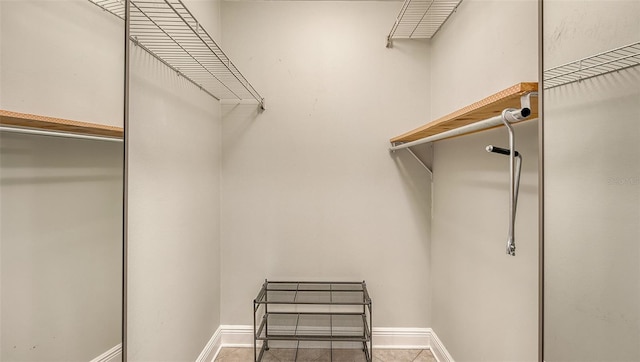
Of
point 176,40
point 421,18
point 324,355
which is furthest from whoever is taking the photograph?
point 324,355

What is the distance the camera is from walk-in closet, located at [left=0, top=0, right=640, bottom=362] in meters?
0.48

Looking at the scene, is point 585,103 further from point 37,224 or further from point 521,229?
point 37,224

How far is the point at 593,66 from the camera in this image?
0.54m

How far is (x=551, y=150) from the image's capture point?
2.18 ft

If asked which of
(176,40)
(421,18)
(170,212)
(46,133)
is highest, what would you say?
(421,18)

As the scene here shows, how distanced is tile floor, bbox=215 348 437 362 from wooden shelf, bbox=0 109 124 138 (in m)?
1.43

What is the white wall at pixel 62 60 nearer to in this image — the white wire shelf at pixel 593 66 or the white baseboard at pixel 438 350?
the white wire shelf at pixel 593 66

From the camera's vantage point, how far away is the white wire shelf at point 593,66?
48 centimetres

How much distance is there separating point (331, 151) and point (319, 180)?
194mm

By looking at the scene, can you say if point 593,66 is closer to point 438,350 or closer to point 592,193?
point 592,193

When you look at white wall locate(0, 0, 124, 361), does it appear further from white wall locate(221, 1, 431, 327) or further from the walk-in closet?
white wall locate(221, 1, 431, 327)

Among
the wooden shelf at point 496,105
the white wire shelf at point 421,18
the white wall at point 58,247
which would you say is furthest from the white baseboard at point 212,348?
the white wire shelf at point 421,18

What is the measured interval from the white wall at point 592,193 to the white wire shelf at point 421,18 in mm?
775

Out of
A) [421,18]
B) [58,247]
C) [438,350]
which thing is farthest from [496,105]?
[438,350]
